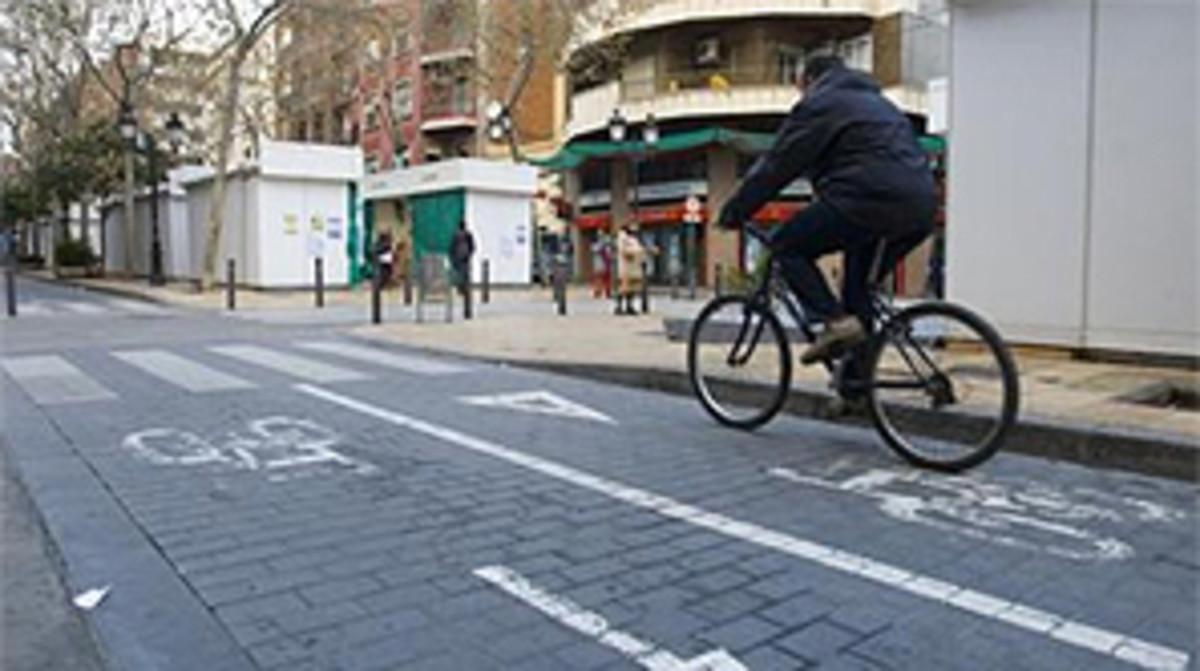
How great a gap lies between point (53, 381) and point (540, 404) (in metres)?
4.55

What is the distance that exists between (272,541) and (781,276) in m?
3.13

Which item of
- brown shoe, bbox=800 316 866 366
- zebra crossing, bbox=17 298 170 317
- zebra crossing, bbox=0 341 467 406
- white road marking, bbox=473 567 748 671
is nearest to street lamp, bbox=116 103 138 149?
zebra crossing, bbox=17 298 170 317

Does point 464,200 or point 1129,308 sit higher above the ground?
point 464,200

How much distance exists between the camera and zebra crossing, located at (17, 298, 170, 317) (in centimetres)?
1920

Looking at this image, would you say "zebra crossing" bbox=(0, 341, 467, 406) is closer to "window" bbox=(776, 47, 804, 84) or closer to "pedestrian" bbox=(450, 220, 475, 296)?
"pedestrian" bbox=(450, 220, 475, 296)

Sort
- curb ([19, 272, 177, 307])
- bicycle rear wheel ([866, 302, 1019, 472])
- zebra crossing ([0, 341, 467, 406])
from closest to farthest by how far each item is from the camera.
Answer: bicycle rear wheel ([866, 302, 1019, 472]) → zebra crossing ([0, 341, 467, 406]) → curb ([19, 272, 177, 307])

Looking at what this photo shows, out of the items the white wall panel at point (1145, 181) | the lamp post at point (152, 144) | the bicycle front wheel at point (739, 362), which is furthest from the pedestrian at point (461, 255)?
the bicycle front wheel at point (739, 362)

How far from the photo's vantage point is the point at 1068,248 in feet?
28.5

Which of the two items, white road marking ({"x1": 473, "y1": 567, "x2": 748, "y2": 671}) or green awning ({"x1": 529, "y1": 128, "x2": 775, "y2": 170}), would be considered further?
green awning ({"x1": 529, "y1": 128, "x2": 775, "y2": 170})

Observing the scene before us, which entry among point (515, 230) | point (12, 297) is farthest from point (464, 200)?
point (12, 297)

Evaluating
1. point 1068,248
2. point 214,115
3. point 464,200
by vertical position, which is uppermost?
point 214,115

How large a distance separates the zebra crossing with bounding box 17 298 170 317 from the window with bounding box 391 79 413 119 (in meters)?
30.3

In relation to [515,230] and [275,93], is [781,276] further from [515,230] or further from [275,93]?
[275,93]

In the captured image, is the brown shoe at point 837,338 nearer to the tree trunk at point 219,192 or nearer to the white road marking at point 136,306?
the white road marking at point 136,306
